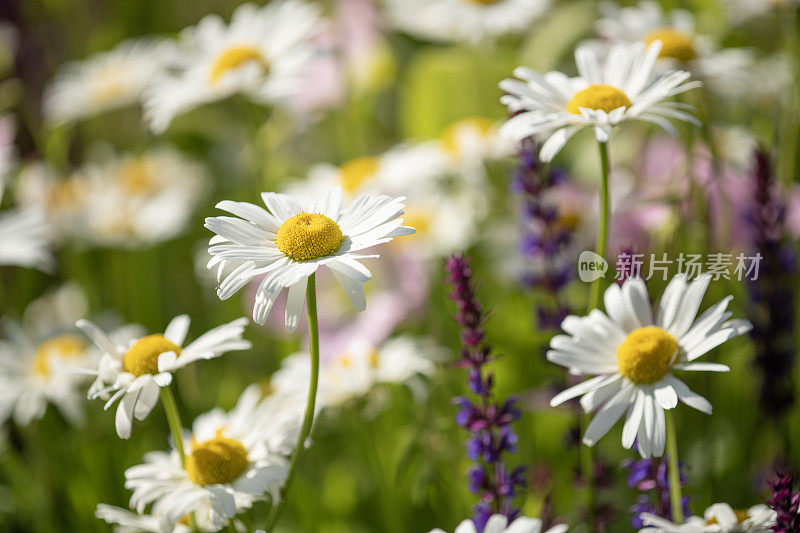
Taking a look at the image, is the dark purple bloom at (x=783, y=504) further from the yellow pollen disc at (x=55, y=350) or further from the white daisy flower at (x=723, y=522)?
the yellow pollen disc at (x=55, y=350)

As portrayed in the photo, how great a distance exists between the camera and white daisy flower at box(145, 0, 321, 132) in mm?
811

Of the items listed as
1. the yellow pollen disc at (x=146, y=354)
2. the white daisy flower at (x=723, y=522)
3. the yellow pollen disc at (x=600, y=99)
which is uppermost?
the yellow pollen disc at (x=600, y=99)

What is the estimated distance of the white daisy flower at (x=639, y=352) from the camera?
0.42 m

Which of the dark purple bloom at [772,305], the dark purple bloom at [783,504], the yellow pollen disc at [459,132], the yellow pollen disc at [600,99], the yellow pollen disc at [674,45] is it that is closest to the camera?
the dark purple bloom at [783,504]

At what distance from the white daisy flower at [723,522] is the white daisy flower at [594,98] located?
0.20 meters

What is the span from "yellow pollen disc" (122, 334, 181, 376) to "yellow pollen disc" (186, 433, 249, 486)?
0.18 ft

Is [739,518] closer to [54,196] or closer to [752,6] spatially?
[752,6]

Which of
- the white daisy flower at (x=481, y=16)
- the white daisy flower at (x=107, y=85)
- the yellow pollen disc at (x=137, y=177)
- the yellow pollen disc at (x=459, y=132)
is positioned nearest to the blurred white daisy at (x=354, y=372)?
the yellow pollen disc at (x=459, y=132)

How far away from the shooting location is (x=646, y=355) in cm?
43

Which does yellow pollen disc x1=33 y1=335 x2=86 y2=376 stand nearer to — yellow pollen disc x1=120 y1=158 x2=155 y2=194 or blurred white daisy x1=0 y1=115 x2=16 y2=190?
blurred white daisy x1=0 y1=115 x2=16 y2=190

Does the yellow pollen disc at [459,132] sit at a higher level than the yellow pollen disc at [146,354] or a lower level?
higher

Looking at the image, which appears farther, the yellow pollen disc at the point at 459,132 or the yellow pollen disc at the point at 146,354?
the yellow pollen disc at the point at 459,132

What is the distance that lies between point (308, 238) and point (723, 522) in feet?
0.82

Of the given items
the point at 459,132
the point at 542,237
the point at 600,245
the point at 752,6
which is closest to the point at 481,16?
the point at 459,132
